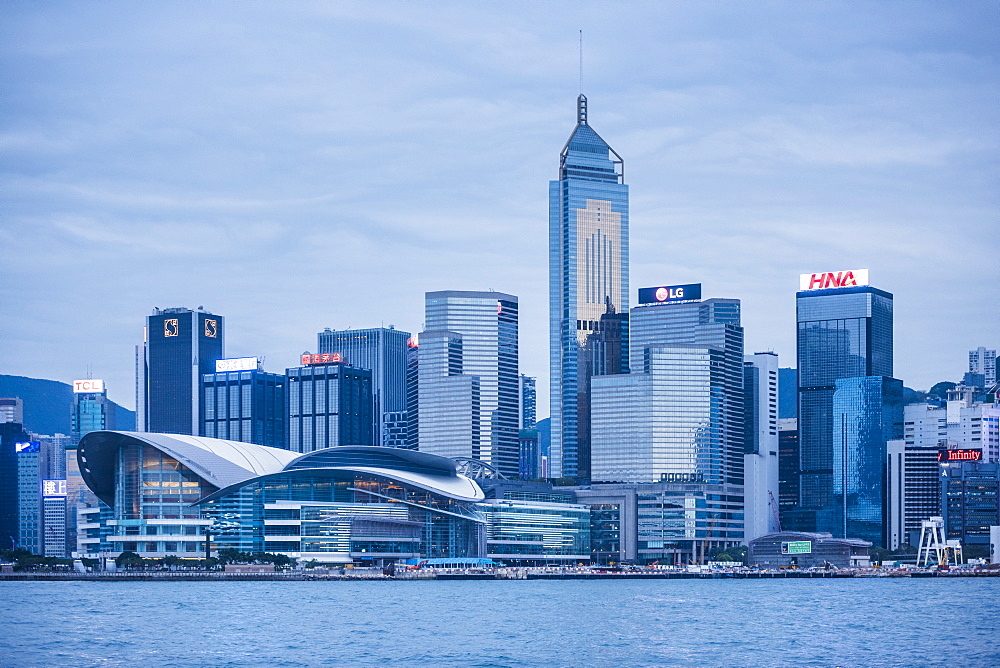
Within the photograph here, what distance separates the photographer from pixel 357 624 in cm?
10450

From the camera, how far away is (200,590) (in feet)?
490

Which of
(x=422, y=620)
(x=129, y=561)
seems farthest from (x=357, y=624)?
(x=129, y=561)

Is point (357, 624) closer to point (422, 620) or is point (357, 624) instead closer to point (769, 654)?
point (422, 620)

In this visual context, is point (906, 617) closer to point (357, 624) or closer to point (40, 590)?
point (357, 624)

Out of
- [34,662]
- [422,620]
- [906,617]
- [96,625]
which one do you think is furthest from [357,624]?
[906,617]

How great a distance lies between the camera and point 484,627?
103 metres

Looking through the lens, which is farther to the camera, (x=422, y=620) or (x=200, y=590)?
(x=200, y=590)

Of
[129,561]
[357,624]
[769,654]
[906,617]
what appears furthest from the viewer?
[129,561]

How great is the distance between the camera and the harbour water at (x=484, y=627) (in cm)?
8206

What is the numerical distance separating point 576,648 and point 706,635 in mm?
12745

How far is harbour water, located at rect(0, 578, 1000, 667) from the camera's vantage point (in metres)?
82.1

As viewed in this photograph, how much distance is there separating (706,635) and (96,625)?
128ft

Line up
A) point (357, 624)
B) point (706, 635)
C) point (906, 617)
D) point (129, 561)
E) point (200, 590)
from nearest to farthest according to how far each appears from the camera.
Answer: point (706, 635) < point (357, 624) < point (906, 617) < point (200, 590) < point (129, 561)

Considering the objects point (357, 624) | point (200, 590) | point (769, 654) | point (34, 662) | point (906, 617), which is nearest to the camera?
point (34, 662)
